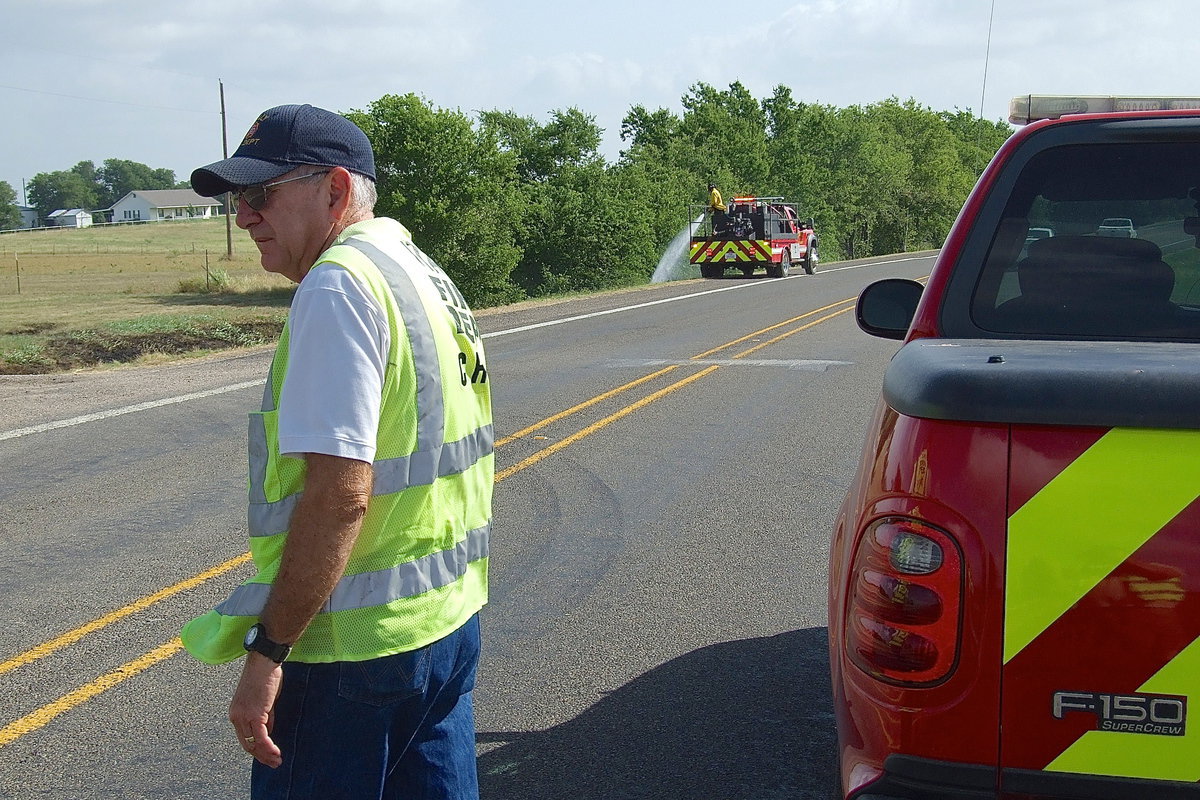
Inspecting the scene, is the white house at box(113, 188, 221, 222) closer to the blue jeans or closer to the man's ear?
the man's ear

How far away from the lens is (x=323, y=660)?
2.29 metres

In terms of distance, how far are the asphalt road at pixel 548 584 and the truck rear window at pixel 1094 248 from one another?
164 centimetres

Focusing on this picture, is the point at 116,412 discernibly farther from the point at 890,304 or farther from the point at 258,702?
the point at 258,702

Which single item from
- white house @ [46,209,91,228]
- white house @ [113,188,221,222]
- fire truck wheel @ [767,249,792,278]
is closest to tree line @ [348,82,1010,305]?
fire truck wheel @ [767,249,792,278]

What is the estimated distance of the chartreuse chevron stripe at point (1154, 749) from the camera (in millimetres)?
2041

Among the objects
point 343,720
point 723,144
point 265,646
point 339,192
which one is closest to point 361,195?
point 339,192

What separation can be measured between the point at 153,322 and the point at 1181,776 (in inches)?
759

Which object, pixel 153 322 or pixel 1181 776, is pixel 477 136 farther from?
pixel 1181 776

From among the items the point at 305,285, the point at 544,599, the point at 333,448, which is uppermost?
the point at 305,285

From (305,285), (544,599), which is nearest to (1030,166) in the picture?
(305,285)

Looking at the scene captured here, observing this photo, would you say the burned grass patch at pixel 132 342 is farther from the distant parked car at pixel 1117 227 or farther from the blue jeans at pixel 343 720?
the distant parked car at pixel 1117 227

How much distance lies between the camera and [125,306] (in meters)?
30.2

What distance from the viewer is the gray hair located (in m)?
2.48

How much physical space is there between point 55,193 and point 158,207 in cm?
2317
